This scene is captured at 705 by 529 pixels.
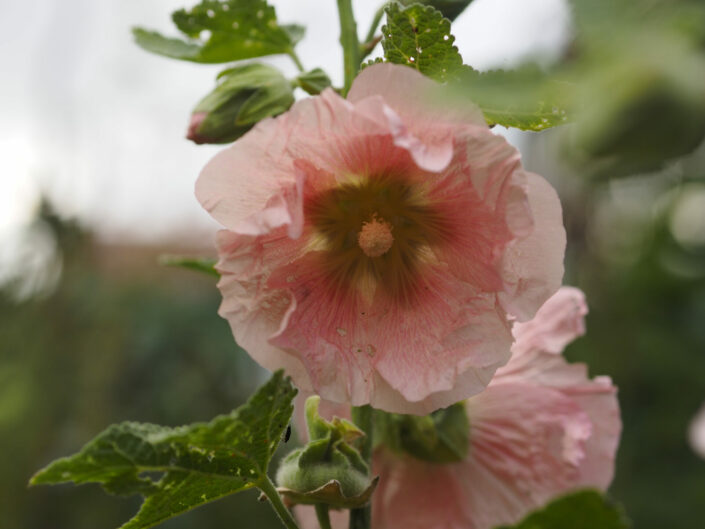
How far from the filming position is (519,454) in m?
0.75

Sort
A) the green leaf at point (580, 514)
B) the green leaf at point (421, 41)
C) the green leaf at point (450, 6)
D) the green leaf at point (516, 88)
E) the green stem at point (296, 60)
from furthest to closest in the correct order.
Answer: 1. the green stem at point (296, 60)
2. the green leaf at point (450, 6)
3. the green leaf at point (421, 41)
4. the green leaf at point (580, 514)
5. the green leaf at point (516, 88)

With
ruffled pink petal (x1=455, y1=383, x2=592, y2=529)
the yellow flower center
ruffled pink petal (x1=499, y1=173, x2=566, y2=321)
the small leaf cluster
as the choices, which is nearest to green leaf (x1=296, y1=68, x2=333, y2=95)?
the small leaf cluster

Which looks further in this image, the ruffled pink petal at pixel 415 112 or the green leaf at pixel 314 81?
the green leaf at pixel 314 81

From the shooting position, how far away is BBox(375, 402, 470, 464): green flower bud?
735 millimetres

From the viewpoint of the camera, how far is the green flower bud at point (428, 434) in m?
0.73

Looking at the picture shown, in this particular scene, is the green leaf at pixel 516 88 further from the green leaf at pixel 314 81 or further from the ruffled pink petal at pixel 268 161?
the green leaf at pixel 314 81

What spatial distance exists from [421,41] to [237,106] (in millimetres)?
180

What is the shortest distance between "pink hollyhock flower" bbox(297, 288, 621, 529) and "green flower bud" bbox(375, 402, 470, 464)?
14 millimetres

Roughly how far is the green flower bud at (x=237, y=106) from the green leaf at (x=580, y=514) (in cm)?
39

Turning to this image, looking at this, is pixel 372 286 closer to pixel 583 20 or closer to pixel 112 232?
pixel 583 20

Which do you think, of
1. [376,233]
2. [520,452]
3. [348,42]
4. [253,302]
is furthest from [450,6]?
[520,452]

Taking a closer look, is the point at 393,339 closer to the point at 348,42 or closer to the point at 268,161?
the point at 268,161

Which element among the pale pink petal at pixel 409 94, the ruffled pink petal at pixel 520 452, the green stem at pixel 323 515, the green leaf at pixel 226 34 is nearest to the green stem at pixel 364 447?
the green stem at pixel 323 515

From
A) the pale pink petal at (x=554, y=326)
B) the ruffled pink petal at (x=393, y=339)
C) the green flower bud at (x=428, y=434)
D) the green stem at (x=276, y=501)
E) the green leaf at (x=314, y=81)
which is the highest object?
the green leaf at (x=314, y=81)
